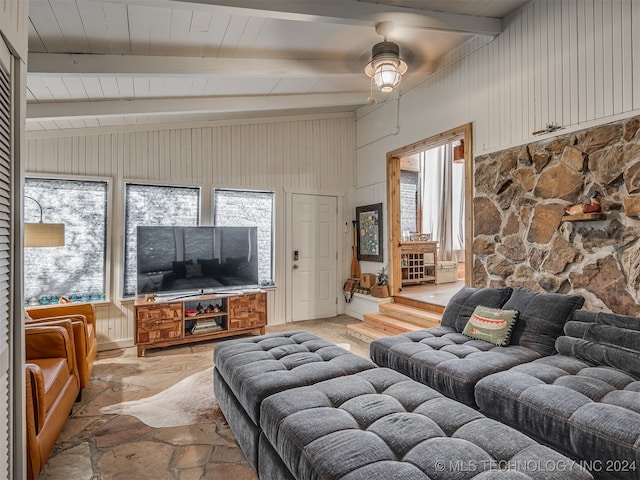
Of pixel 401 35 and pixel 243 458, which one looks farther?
pixel 401 35

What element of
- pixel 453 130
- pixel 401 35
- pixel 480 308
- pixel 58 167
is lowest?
pixel 480 308

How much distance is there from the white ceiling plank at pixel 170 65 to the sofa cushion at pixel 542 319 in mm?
2896

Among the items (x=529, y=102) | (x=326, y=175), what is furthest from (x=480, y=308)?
(x=326, y=175)

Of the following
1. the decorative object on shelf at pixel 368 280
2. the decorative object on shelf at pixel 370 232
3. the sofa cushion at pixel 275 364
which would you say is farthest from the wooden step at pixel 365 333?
the sofa cushion at pixel 275 364

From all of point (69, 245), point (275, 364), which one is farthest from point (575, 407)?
point (69, 245)

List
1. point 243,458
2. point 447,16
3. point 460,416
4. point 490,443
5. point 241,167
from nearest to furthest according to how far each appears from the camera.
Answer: point 490,443 → point 460,416 → point 243,458 → point 447,16 → point 241,167

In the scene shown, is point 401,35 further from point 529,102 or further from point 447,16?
point 529,102

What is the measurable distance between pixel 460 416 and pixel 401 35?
10.7ft

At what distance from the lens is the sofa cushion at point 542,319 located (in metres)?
2.48

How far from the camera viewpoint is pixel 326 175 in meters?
5.65

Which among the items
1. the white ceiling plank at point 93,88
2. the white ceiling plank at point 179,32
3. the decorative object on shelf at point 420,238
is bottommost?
the decorative object on shelf at point 420,238

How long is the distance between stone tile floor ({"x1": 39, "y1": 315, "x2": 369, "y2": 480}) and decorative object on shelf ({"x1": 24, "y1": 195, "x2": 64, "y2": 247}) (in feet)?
4.32

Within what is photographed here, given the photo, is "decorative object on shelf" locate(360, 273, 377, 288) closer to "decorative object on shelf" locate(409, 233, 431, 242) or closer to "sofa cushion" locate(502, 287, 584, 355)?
"decorative object on shelf" locate(409, 233, 431, 242)

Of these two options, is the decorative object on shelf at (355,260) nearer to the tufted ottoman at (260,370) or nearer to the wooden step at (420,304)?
the wooden step at (420,304)
